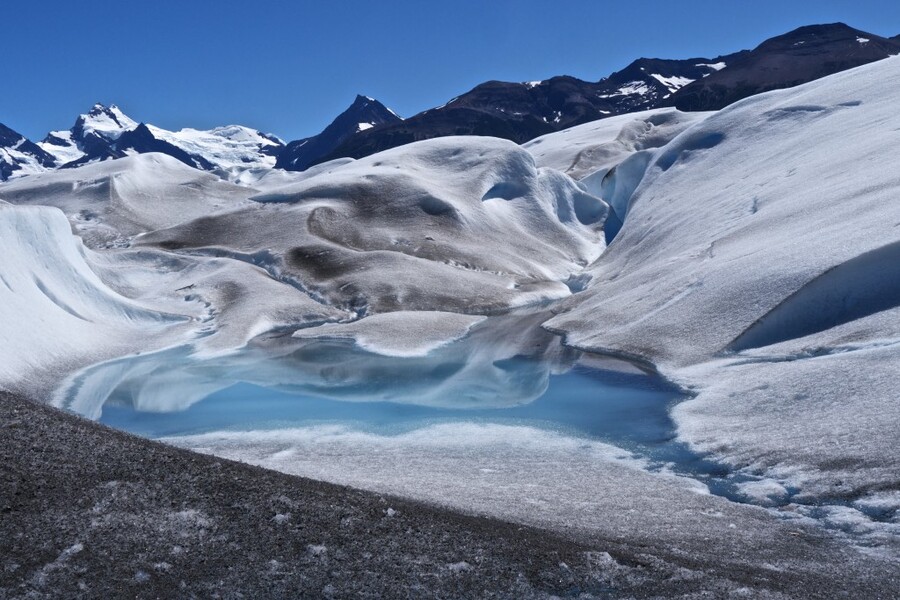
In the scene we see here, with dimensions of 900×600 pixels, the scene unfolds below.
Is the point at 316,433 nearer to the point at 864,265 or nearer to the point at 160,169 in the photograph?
the point at 864,265

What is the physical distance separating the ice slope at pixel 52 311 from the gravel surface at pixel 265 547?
14.4 m

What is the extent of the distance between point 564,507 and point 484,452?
501 cm

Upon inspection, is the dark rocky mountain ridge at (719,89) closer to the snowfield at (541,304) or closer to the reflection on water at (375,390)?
the snowfield at (541,304)

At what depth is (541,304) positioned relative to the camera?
43.6 meters

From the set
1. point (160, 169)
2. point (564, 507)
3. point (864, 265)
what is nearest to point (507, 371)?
point (864, 265)

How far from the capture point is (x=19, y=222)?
3384 centimetres

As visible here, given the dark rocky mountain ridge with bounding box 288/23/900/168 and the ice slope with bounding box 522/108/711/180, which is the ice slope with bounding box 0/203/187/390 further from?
the dark rocky mountain ridge with bounding box 288/23/900/168

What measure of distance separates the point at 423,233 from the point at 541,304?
479 inches

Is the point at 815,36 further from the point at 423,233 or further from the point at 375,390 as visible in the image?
the point at 375,390

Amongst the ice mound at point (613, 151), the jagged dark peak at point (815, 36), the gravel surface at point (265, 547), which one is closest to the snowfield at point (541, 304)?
the ice mound at point (613, 151)

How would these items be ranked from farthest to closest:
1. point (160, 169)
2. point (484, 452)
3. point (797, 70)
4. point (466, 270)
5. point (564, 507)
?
point (797, 70)
point (160, 169)
point (466, 270)
point (484, 452)
point (564, 507)

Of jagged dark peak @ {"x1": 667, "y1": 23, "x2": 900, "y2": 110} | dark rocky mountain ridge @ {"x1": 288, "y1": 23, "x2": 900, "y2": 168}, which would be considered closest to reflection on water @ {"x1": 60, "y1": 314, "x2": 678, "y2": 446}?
dark rocky mountain ridge @ {"x1": 288, "y1": 23, "x2": 900, "y2": 168}

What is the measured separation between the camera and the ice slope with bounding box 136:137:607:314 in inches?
1692

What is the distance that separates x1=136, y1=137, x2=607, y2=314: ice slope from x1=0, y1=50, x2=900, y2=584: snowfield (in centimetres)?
25
